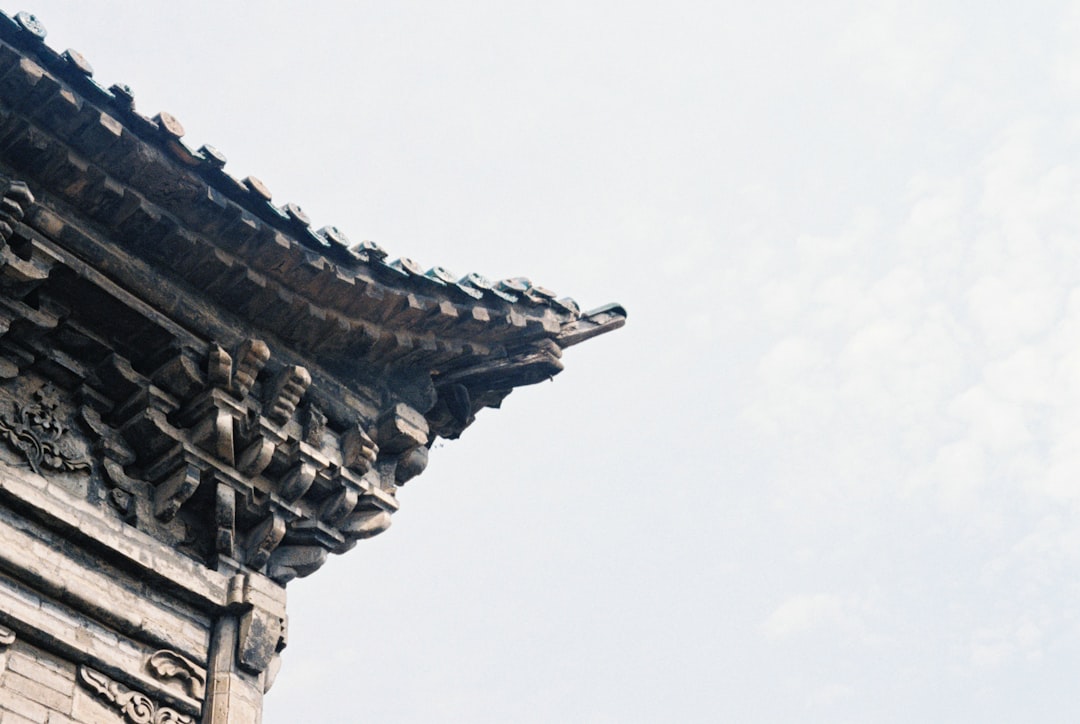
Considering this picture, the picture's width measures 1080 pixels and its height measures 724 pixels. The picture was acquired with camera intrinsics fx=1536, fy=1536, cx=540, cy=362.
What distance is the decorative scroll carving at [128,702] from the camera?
8.44 meters

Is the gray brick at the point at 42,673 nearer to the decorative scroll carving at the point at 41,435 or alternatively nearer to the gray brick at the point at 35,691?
the gray brick at the point at 35,691

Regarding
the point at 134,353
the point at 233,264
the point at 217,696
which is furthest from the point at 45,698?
the point at 233,264

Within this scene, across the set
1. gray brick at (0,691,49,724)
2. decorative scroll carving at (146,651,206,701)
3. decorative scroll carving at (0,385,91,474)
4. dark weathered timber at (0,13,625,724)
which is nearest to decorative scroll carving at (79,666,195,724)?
dark weathered timber at (0,13,625,724)

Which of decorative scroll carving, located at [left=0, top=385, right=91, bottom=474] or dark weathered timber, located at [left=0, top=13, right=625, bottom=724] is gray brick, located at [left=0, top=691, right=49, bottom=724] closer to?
dark weathered timber, located at [left=0, top=13, right=625, bottom=724]

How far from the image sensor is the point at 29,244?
8.95 meters

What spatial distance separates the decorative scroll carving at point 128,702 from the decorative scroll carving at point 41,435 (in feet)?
4.10

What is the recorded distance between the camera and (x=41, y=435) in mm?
8992

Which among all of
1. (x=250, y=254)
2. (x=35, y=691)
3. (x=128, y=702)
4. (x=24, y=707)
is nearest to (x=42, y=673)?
(x=35, y=691)

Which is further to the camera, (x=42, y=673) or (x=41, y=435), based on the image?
(x=41, y=435)

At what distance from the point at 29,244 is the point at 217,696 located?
2854mm

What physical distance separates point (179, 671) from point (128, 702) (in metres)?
0.45

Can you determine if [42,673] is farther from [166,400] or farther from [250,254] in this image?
[250,254]

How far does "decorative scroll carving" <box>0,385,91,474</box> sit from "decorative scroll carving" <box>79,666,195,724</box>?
4.10ft

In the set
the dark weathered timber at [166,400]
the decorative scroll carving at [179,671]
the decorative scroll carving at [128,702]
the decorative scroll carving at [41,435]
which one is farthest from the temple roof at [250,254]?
the decorative scroll carving at [128,702]
